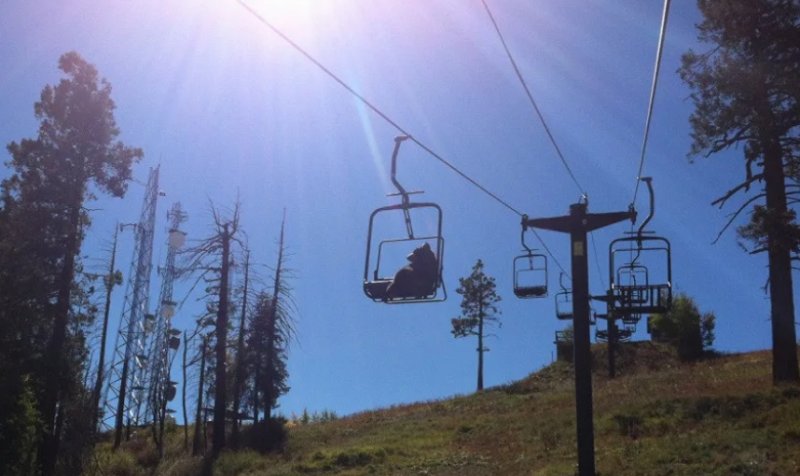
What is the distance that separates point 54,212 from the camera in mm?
27766

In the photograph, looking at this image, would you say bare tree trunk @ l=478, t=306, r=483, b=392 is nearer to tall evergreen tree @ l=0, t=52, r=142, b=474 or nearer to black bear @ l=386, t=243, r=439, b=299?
tall evergreen tree @ l=0, t=52, r=142, b=474

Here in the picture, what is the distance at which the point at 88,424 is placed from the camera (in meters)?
35.4

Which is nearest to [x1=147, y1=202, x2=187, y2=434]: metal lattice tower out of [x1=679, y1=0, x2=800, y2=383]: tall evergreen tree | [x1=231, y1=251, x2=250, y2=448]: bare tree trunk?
[x1=231, y1=251, x2=250, y2=448]: bare tree trunk

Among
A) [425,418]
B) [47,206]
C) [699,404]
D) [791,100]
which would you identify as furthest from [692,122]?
[47,206]

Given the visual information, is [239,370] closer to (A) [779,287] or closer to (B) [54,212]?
(B) [54,212]

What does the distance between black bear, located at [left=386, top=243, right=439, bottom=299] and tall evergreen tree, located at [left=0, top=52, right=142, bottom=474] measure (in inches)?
781

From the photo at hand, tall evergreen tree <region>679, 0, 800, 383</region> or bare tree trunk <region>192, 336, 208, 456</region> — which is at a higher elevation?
tall evergreen tree <region>679, 0, 800, 383</region>

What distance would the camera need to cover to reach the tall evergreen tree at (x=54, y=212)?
86.2ft

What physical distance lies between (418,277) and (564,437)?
18638 millimetres

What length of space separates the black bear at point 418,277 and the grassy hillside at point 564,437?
11275 millimetres

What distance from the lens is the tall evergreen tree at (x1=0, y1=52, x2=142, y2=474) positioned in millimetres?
26266

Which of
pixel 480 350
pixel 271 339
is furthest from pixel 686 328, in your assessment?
pixel 271 339

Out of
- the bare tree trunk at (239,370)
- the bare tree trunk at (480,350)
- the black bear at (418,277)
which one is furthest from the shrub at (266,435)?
Result: the black bear at (418,277)

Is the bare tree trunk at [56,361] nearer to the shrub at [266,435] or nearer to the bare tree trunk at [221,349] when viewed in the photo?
the bare tree trunk at [221,349]
